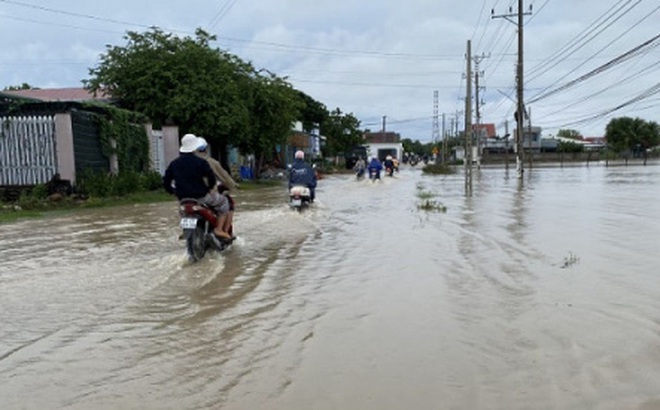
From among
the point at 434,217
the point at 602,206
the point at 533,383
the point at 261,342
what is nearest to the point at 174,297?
the point at 261,342

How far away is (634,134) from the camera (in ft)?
273

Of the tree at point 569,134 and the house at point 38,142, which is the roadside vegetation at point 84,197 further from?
the tree at point 569,134

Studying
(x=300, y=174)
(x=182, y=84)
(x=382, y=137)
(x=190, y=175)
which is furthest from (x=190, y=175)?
(x=382, y=137)

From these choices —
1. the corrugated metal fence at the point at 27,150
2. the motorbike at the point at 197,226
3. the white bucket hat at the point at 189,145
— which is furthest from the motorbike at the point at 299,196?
the corrugated metal fence at the point at 27,150

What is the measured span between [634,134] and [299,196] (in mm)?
81236

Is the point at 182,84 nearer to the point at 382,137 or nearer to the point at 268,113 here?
the point at 268,113

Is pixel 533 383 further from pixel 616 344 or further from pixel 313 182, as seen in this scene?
pixel 313 182

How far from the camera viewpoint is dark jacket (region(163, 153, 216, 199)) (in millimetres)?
7902

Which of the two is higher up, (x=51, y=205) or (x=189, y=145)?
(x=189, y=145)

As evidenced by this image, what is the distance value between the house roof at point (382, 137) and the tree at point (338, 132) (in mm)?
42855

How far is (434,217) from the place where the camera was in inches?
530

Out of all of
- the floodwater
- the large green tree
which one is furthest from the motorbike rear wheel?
the large green tree

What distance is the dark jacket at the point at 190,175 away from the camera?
25.9 feet

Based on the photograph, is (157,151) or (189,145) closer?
(189,145)
